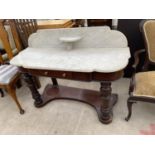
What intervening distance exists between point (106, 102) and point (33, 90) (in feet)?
2.83

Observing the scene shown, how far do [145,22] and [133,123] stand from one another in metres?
1.05

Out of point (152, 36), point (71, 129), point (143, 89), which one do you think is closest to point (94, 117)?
point (71, 129)

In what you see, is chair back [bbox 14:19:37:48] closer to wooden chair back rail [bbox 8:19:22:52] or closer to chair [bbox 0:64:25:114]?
wooden chair back rail [bbox 8:19:22:52]

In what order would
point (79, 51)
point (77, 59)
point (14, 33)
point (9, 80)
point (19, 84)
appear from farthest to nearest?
1. point (19, 84)
2. point (14, 33)
3. point (9, 80)
4. point (79, 51)
5. point (77, 59)

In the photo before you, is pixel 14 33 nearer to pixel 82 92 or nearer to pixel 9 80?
pixel 9 80

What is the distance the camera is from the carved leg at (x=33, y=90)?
1637 mm

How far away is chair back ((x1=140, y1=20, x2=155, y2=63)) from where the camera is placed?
1.52 meters

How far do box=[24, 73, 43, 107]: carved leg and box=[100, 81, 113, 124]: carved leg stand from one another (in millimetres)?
791

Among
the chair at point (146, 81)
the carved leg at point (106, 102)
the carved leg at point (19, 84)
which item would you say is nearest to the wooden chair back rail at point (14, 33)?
the carved leg at point (19, 84)

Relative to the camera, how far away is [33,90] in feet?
5.83

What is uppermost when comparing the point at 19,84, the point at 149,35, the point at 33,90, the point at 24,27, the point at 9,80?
the point at 24,27

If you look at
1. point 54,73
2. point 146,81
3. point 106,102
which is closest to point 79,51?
point 54,73

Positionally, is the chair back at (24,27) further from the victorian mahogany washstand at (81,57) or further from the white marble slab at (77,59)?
the white marble slab at (77,59)
